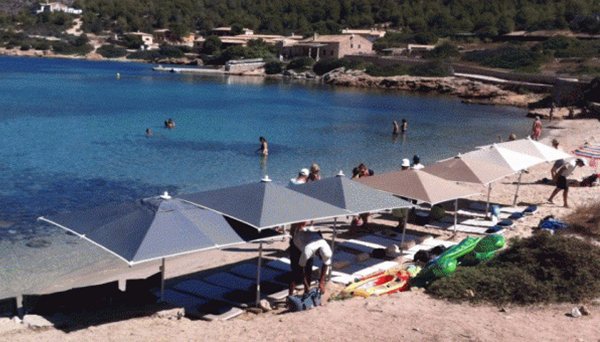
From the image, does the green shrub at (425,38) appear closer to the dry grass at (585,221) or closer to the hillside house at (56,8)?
the dry grass at (585,221)

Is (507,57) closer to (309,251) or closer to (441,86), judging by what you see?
(441,86)

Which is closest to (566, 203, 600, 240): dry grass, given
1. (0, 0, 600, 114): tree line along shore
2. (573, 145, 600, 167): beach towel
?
(573, 145, 600, 167): beach towel

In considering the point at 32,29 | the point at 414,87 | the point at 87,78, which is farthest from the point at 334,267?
the point at 32,29

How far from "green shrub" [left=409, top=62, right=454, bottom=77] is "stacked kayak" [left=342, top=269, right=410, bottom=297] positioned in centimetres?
7366

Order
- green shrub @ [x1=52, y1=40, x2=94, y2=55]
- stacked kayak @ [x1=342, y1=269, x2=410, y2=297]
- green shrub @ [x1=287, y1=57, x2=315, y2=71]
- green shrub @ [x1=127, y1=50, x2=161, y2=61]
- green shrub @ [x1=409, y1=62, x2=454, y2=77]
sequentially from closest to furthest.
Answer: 1. stacked kayak @ [x1=342, y1=269, x2=410, y2=297]
2. green shrub @ [x1=409, y1=62, x2=454, y2=77]
3. green shrub @ [x1=287, y1=57, x2=315, y2=71]
4. green shrub @ [x1=127, y1=50, x2=161, y2=61]
5. green shrub @ [x1=52, y1=40, x2=94, y2=55]

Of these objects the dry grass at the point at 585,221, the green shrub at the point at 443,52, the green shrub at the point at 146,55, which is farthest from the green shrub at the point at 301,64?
the dry grass at the point at 585,221

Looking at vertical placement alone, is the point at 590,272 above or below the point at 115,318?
above

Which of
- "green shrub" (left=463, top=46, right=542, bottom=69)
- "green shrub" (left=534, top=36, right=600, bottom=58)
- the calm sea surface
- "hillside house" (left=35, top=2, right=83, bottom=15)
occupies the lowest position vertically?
the calm sea surface

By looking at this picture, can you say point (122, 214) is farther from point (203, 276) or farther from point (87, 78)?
point (87, 78)

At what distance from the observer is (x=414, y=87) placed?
8050cm

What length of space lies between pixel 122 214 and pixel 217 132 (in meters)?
28.1

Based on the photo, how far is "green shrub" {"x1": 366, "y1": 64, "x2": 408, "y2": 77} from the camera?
87.2 metres

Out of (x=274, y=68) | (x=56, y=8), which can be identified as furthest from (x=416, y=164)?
(x=56, y=8)

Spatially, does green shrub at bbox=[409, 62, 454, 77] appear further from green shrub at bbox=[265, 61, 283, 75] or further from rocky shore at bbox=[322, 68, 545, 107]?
green shrub at bbox=[265, 61, 283, 75]
